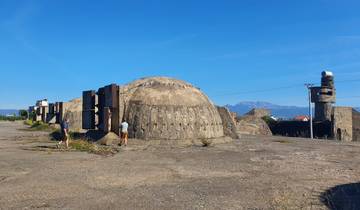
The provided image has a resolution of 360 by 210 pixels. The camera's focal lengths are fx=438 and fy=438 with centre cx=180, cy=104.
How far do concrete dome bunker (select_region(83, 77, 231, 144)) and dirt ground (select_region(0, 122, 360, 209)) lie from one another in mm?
5295

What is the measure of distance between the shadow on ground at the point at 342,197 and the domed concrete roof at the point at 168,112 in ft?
46.5

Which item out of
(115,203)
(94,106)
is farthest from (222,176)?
(94,106)

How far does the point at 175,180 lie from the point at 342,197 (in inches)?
182

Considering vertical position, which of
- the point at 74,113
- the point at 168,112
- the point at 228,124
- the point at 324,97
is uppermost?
the point at 324,97

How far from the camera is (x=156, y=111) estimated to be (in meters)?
25.4

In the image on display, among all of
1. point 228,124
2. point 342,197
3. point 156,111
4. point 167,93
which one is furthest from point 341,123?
point 342,197

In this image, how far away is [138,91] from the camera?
2717 centimetres

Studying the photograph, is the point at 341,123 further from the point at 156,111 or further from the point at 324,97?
the point at 156,111

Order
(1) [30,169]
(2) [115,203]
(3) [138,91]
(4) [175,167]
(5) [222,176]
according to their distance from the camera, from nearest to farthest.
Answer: (2) [115,203], (5) [222,176], (1) [30,169], (4) [175,167], (3) [138,91]

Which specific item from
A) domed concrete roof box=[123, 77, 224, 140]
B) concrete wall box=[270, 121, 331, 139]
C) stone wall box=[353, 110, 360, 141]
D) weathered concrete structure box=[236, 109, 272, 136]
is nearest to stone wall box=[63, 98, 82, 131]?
domed concrete roof box=[123, 77, 224, 140]

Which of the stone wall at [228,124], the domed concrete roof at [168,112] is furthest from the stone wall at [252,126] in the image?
the domed concrete roof at [168,112]

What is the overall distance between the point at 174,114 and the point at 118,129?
336 cm

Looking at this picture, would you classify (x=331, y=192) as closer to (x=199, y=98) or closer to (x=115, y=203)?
(x=115, y=203)

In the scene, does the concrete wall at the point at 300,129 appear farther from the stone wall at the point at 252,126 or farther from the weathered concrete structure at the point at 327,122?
the stone wall at the point at 252,126
